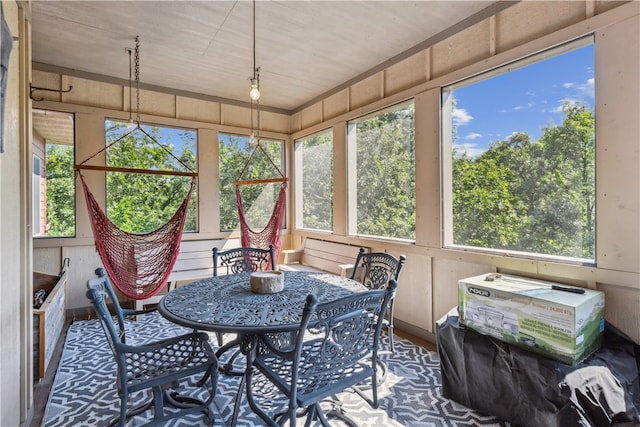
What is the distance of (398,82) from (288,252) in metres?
2.63

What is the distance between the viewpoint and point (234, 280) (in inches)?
96.6

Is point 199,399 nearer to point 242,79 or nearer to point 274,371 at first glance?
point 274,371

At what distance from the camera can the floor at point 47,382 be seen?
6.47 feet

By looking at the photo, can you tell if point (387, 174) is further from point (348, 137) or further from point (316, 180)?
point (316, 180)

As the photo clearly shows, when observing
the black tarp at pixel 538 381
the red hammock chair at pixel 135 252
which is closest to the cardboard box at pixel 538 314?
the black tarp at pixel 538 381

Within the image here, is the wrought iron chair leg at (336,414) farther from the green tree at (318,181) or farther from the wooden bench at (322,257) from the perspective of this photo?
the green tree at (318,181)

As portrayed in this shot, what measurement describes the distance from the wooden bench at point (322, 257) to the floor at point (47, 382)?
0.94 meters

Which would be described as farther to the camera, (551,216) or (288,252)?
(288,252)

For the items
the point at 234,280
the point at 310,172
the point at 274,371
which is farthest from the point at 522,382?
the point at 310,172

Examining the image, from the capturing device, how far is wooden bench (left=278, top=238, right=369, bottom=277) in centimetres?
375

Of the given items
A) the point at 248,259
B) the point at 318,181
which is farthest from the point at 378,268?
the point at 318,181

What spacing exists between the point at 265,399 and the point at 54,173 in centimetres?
350

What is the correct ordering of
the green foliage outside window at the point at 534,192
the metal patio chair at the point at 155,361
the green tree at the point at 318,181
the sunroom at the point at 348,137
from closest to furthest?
1. the metal patio chair at the point at 155,361
2. the sunroom at the point at 348,137
3. the green foliage outside window at the point at 534,192
4. the green tree at the point at 318,181

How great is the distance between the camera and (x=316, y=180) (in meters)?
4.72
